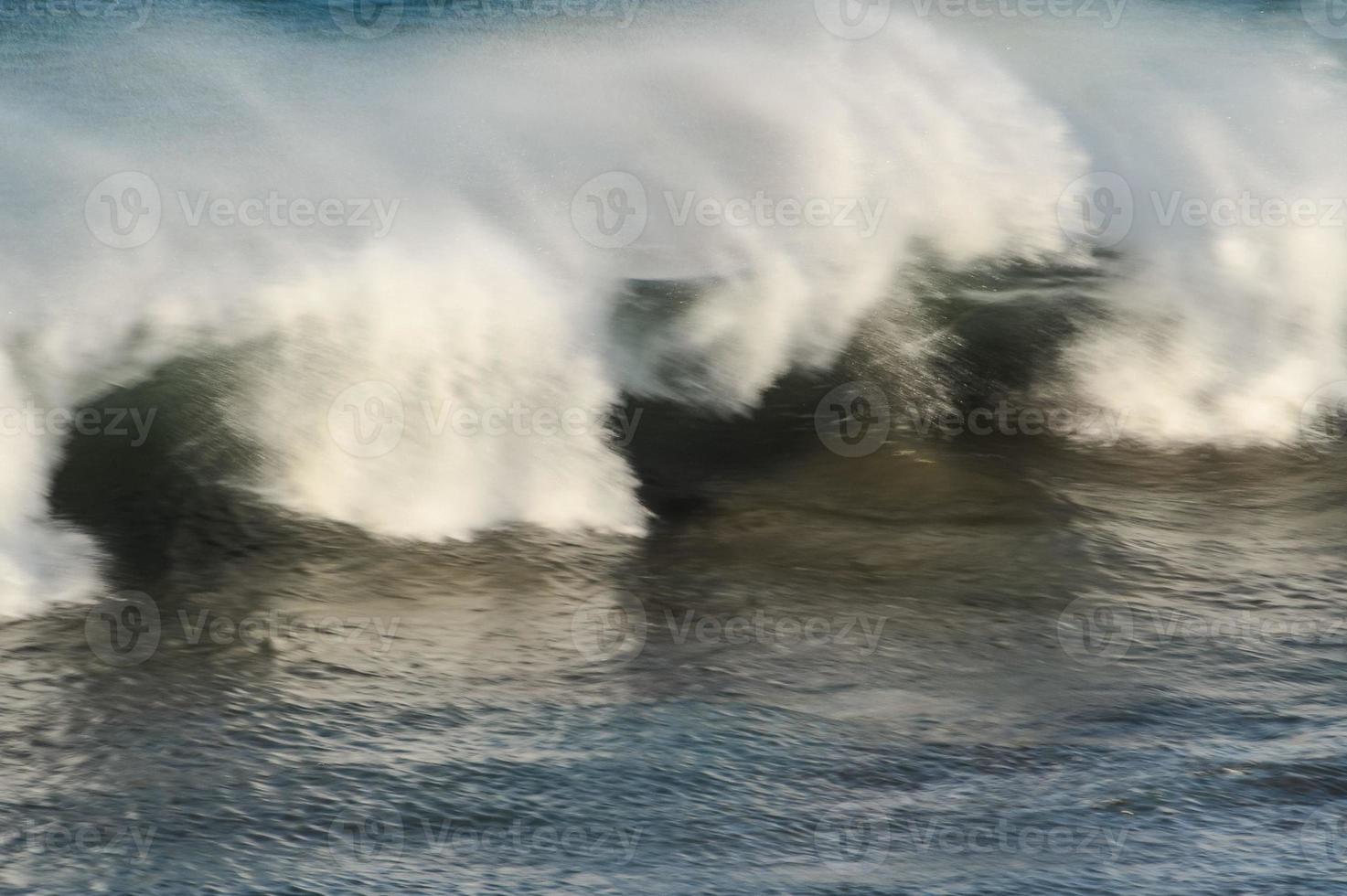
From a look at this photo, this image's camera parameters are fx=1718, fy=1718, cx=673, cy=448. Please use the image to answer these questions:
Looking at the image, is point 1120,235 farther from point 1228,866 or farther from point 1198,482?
point 1228,866

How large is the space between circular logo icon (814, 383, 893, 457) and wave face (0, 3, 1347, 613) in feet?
1.13

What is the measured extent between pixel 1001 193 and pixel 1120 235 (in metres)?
0.72

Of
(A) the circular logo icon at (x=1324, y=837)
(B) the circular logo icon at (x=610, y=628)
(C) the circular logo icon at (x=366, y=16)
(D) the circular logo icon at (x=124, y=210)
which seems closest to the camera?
(A) the circular logo icon at (x=1324, y=837)

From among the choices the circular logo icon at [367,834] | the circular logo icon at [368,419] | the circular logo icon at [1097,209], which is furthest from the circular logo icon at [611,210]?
the circular logo icon at [367,834]

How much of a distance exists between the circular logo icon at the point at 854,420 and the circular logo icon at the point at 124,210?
129 inches

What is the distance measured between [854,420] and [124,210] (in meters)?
3.62

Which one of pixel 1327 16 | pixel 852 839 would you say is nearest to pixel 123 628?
pixel 852 839

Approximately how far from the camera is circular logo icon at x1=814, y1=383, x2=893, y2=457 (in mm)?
7844

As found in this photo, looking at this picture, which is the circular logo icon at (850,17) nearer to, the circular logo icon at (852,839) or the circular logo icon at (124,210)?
the circular logo icon at (124,210)

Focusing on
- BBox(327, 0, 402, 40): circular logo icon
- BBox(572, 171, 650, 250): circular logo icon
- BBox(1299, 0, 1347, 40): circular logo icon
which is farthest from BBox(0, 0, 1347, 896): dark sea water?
BBox(1299, 0, 1347, 40): circular logo icon

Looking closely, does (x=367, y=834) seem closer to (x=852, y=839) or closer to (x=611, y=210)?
(x=852, y=839)

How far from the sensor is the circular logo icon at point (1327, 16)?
11.3 m

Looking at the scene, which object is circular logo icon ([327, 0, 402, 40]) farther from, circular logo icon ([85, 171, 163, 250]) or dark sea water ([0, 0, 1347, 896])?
circular logo icon ([85, 171, 163, 250])

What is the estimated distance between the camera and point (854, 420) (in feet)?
26.5
